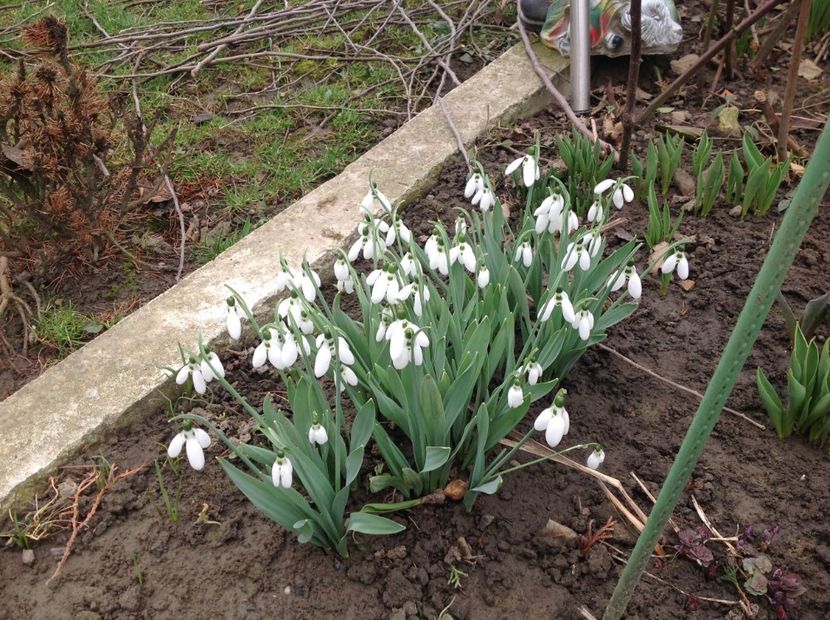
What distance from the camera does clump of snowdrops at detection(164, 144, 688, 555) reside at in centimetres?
166

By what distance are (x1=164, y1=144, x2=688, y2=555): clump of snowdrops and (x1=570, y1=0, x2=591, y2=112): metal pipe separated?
55.6 inches

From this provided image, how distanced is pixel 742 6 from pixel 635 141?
142 cm

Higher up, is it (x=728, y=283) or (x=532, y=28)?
(x=532, y=28)

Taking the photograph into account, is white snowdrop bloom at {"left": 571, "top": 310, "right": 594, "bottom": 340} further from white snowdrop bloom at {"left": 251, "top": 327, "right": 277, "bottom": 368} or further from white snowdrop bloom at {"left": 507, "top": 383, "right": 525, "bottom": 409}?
white snowdrop bloom at {"left": 251, "top": 327, "right": 277, "bottom": 368}

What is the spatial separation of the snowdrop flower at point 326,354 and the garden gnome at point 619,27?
2.48m

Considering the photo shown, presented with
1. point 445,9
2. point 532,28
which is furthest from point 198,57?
point 532,28

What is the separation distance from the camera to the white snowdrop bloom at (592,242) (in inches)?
77.4

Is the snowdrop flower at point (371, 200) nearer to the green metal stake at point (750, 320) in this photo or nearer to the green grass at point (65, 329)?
the green metal stake at point (750, 320)

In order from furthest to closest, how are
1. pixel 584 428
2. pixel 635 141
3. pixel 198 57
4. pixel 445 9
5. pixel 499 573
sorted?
pixel 445 9
pixel 198 57
pixel 635 141
pixel 584 428
pixel 499 573

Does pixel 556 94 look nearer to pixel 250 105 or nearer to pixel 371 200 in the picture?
pixel 250 105

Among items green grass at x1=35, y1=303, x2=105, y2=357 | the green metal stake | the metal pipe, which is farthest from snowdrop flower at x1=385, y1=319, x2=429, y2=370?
the metal pipe

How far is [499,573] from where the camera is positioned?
1874 mm

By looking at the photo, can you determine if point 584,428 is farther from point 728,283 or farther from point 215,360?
point 215,360

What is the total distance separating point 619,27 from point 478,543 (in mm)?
2583
